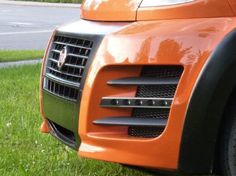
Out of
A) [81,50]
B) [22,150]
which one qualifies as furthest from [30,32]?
[81,50]

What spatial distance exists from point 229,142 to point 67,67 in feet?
3.59

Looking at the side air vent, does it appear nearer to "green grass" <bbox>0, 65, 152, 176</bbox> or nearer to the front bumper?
the front bumper

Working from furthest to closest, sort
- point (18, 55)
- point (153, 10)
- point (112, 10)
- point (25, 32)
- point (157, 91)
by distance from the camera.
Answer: point (25, 32) < point (18, 55) < point (112, 10) < point (153, 10) < point (157, 91)

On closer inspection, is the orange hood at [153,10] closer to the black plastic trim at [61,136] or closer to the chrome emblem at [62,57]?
the chrome emblem at [62,57]

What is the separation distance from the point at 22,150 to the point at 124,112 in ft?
5.40

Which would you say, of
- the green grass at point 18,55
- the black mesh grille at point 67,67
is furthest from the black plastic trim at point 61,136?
the green grass at point 18,55

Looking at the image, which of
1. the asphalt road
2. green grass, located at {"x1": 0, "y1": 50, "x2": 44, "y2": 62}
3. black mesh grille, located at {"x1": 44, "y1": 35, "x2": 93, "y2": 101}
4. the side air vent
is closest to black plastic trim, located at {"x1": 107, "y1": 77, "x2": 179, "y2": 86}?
the side air vent

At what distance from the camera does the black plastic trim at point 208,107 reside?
307 centimetres

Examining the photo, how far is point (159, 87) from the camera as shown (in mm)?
3195

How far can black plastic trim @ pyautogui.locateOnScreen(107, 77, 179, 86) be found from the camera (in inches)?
124

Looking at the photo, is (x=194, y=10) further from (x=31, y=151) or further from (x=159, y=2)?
(x=31, y=151)

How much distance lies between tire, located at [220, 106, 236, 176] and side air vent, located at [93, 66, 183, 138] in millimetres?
342

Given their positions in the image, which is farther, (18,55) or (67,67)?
(18,55)

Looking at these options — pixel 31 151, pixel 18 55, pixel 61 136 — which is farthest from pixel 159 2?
pixel 18 55
